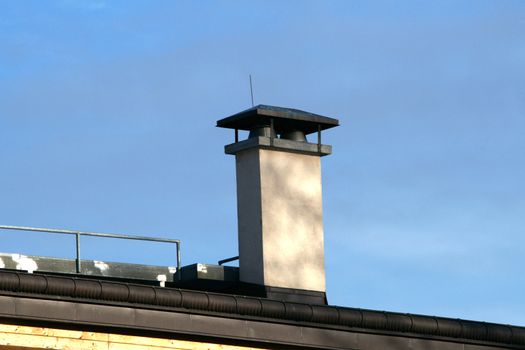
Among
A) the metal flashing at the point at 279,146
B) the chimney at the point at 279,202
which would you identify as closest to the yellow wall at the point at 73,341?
the chimney at the point at 279,202

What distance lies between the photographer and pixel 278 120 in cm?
2584

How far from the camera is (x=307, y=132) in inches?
1036

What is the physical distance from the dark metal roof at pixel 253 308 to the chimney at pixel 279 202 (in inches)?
102

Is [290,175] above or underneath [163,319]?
above

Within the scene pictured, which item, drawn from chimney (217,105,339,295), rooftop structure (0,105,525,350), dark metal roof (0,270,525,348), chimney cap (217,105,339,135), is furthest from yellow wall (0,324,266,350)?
chimney cap (217,105,339,135)

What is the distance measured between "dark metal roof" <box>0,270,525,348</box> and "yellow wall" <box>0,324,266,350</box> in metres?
0.46

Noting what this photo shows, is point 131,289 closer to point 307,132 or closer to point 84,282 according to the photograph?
point 84,282

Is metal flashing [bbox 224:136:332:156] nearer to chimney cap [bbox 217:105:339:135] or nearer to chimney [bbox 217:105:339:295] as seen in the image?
chimney [bbox 217:105:339:295]

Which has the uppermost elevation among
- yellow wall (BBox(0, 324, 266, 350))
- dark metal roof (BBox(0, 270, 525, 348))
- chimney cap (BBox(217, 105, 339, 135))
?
chimney cap (BBox(217, 105, 339, 135))

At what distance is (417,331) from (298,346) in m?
2.15

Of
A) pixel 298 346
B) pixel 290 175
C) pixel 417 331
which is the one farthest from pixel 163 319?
pixel 290 175

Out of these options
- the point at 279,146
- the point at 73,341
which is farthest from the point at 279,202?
the point at 73,341

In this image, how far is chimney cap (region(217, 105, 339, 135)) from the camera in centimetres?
2566

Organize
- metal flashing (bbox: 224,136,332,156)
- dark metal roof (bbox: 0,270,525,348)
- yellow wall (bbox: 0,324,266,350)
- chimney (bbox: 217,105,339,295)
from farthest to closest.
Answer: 1. metal flashing (bbox: 224,136,332,156)
2. chimney (bbox: 217,105,339,295)
3. dark metal roof (bbox: 0,270,525,348)
4. yellow wall (bbox: 0,324,266,350)
